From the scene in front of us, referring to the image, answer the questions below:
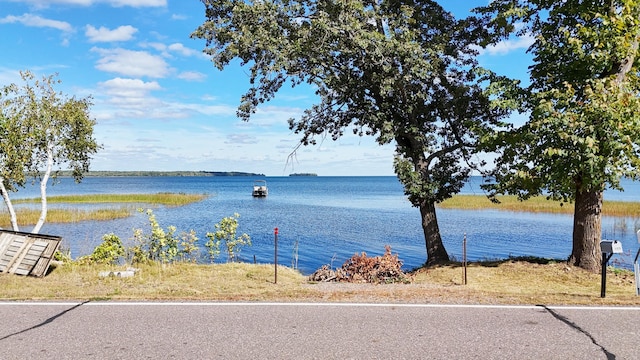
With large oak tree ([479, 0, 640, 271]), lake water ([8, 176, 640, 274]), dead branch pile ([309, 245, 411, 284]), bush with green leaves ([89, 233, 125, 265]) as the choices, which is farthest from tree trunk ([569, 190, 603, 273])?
bush with green leaves ([89, 233, 125, 265])

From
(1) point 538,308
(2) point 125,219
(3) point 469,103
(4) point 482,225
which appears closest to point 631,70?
(3) point 469,103

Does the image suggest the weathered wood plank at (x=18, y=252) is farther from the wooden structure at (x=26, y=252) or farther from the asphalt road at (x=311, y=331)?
the asphalt road at (x=311, y=331)

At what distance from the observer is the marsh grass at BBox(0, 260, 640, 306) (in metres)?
8.77

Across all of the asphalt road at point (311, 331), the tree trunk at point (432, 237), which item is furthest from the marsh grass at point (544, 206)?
the asphalt road at point (311, 331)

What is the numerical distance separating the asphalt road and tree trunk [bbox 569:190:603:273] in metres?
6.02

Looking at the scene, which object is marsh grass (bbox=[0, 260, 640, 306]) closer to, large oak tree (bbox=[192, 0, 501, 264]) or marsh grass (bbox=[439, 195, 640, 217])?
large oak tree (bbox=[192, 0, 501, 264])

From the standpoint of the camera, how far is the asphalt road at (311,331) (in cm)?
591

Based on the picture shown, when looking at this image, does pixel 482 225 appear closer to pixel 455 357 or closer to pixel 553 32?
pixel 553 32

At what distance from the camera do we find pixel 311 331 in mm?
6730

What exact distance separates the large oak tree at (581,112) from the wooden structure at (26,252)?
11.7m

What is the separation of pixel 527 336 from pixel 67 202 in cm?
6304

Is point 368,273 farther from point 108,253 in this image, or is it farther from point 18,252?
point 18,252

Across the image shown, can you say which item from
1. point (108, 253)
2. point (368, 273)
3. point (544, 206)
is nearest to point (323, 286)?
point (368, 273)

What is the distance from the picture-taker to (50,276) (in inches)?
454
